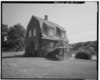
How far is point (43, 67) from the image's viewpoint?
2980 mm

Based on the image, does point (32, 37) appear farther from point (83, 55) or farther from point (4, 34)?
point (83, 55)

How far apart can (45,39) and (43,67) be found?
0.73 metres

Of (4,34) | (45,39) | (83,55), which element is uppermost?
(4,34)

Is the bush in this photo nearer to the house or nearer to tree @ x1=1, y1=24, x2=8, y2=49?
the house

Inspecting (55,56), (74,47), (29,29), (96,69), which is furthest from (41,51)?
(96,69)

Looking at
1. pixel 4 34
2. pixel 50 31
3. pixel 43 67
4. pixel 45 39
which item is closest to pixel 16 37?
pixel 4 34

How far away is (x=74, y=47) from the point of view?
3.00 m

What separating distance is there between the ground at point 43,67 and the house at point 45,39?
191 millimetres

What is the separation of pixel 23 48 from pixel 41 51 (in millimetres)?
472

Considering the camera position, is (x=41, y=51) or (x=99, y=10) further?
(x=41, y=51)

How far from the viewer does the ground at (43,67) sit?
291 centimetres

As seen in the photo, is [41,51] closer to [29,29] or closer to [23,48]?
[23,48]

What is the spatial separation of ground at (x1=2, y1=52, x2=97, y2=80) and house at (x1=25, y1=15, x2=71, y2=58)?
191mm

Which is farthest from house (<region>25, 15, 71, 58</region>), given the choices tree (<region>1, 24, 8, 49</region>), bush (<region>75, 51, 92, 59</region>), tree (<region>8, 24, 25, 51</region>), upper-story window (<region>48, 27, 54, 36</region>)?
tree (<region>1, 24, 8, 49</region>)
